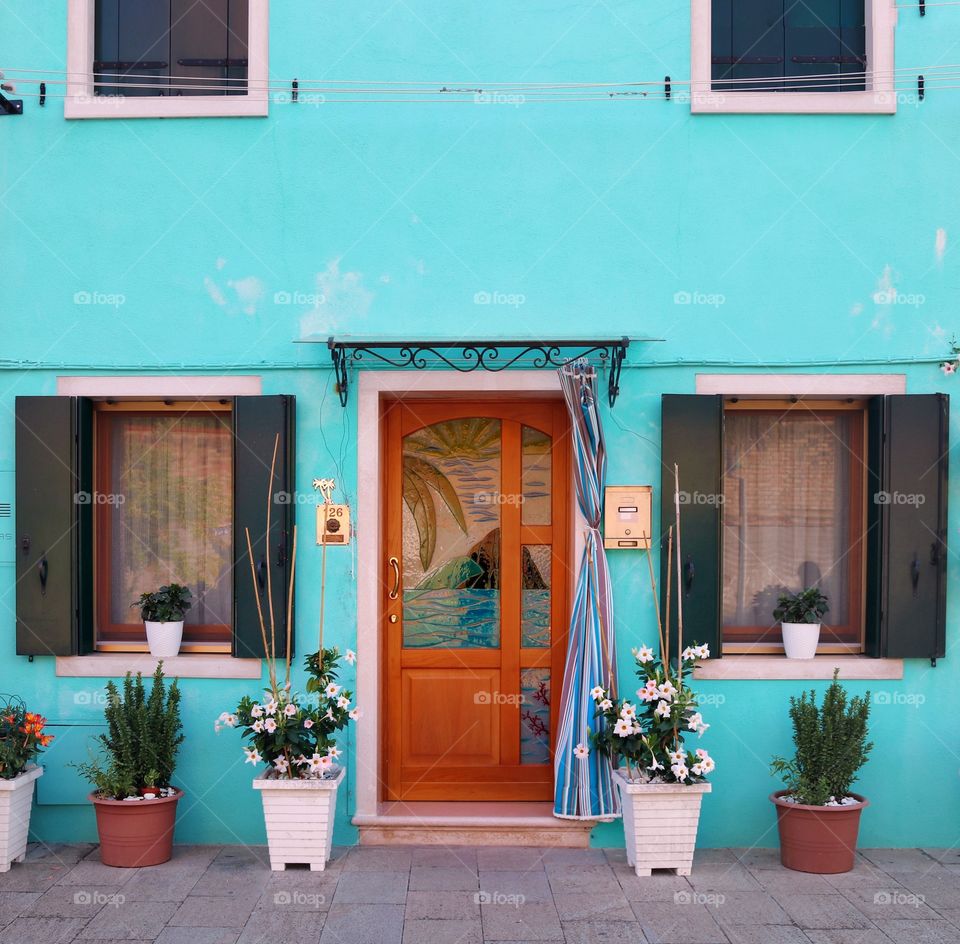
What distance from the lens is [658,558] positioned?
5.45m

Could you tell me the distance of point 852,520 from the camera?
5.72m

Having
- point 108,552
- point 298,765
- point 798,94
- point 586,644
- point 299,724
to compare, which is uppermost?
point 798,94

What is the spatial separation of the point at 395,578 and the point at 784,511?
2.24m

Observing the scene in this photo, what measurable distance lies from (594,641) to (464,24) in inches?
133

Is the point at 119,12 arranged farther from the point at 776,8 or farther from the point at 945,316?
the point at 945,316

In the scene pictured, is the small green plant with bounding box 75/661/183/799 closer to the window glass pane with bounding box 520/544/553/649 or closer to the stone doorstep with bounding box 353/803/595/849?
the stone doorstep with bounding box 353/803/595/849

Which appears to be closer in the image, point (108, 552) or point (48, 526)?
point (48, 526)

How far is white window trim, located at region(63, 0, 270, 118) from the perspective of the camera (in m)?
5.46

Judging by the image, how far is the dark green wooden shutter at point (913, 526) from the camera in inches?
211

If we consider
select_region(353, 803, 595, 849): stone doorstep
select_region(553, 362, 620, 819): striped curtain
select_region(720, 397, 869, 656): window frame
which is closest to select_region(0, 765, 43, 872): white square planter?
select_region(353, 803, 595, 849): stone doorstep

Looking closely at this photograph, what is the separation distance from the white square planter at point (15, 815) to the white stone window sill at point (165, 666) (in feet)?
1.82

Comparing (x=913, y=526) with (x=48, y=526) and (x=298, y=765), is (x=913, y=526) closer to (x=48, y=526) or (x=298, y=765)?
(x=298, y=765)

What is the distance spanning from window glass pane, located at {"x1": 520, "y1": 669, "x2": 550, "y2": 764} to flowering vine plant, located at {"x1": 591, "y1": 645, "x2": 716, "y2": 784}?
0.69 m

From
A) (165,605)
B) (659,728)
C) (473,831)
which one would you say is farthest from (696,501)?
(165,605)
